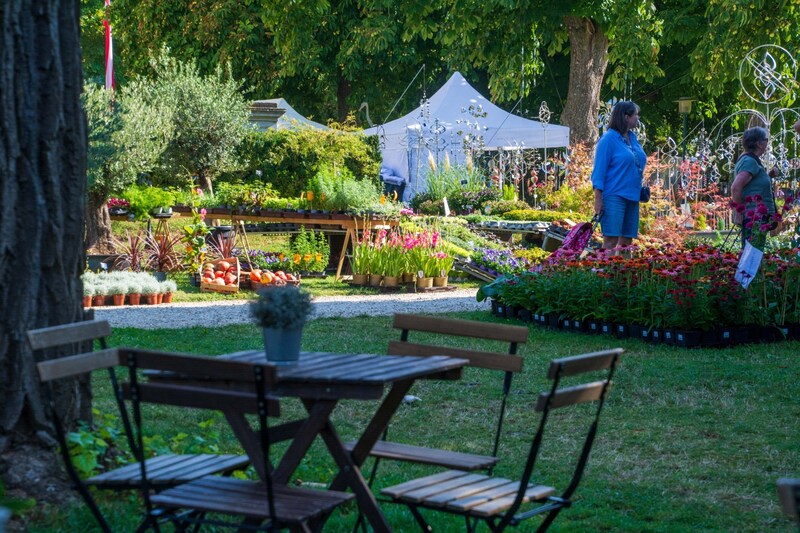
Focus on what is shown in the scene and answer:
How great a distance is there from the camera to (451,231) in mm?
16016

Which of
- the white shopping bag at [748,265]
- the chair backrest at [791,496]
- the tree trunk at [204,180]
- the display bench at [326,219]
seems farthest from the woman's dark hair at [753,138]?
the tree trunk at [204,180]

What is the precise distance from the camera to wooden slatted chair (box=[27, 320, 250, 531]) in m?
3.67

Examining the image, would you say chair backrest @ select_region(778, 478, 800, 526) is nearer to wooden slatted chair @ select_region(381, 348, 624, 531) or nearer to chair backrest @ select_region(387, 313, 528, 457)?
wooden slatted chair @ select_region(381, 348, 624, 531)

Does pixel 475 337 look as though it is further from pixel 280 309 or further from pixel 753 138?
pixel 753 138

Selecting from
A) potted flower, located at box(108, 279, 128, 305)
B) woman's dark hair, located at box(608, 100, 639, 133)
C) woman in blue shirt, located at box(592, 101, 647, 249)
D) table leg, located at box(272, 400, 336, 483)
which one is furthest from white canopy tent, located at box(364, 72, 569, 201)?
table leg, located at box(272, 400, 336, 483)

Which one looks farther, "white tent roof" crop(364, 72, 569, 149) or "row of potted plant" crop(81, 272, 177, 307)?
"white tent roof" crop(364, 72, 569, 149)

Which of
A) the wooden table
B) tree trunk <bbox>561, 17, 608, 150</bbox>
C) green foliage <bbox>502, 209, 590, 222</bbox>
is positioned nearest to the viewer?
the wooden table

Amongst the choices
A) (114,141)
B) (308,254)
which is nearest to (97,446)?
(308,254)

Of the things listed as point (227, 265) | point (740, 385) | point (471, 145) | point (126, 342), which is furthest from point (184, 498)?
point (471, 145)

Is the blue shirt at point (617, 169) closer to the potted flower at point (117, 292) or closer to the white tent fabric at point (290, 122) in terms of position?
the potted flower at point (117, 292)

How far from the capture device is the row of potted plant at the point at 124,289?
12.3 m

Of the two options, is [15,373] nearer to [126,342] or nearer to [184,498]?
[184,498]

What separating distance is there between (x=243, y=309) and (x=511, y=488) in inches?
324

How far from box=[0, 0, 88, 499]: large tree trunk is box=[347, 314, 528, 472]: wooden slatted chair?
4.18 feet
